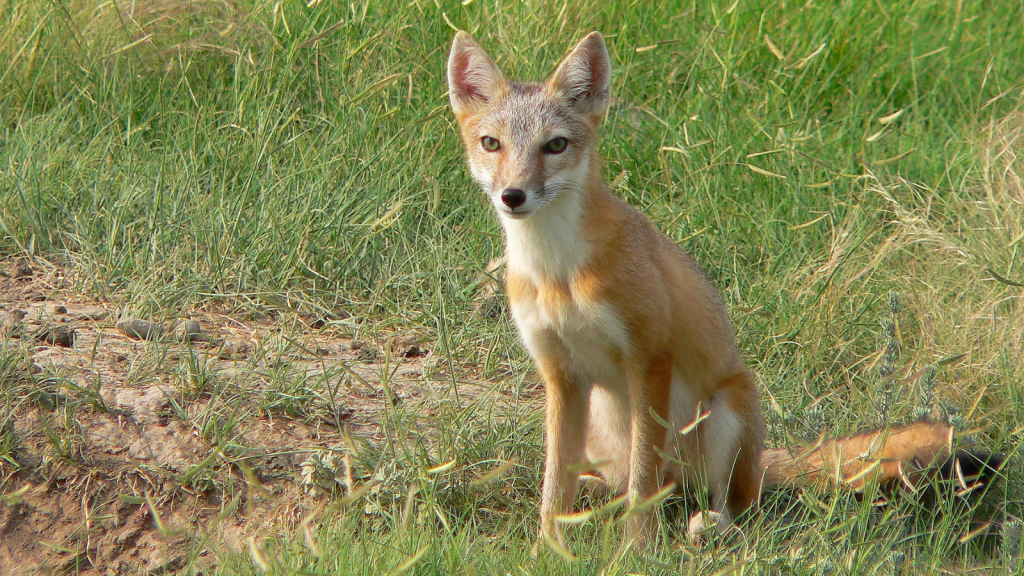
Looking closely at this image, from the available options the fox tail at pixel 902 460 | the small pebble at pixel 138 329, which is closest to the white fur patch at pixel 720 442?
the fox tail at pixel 902 460

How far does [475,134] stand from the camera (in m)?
3.40

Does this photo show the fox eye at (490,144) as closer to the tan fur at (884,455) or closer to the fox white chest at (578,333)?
the fox white chest at (578,333)

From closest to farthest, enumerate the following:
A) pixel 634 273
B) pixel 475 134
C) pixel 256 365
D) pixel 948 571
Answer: pixel 948 571, pixel 634 273, pixel 475 134, pixel 256 365

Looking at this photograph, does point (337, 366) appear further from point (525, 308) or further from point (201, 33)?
point (201, 33)

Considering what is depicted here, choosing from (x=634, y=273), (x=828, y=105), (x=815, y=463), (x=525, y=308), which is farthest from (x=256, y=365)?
(x=828, y=105)

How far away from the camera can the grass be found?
396 centimetres

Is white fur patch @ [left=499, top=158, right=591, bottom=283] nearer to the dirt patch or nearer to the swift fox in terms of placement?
the swift fox

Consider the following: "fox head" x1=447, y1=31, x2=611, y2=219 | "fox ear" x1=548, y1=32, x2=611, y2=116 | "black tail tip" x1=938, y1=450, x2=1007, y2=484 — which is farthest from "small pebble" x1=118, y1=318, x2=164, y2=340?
"black tail tip" x1=938, y1=450, x2=1007, y2=484

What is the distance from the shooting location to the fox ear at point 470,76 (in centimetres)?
348

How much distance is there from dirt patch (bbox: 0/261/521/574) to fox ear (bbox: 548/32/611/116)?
1.13m

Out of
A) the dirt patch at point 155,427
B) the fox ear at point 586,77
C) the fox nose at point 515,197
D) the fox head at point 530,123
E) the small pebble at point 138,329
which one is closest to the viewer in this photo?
the fox nose at point 515,197

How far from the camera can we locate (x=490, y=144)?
3.32 meters

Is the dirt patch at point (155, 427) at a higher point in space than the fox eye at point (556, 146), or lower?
lower

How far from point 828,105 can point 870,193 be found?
3.26 feet
